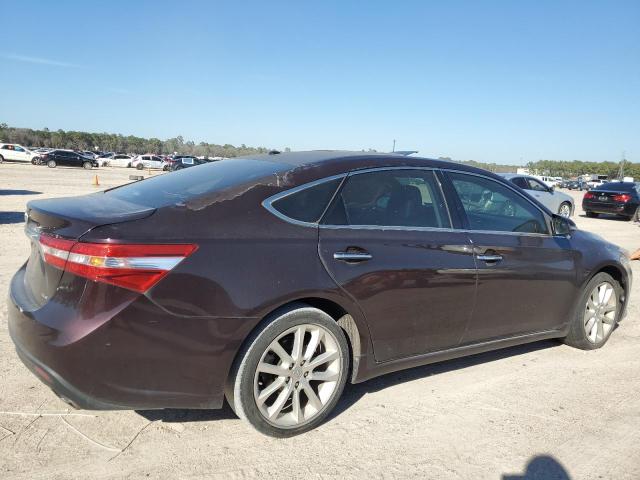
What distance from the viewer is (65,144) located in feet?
339

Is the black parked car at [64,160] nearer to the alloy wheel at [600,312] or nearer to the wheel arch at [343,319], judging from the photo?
the alloy wheel at [600,312]

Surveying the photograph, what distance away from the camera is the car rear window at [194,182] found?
2.99 metres

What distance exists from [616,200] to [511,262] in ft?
56.9

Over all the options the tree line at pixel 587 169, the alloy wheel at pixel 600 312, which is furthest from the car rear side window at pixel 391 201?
the tree line at pixel 587 169

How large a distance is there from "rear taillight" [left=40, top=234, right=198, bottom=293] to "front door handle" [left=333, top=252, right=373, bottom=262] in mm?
892

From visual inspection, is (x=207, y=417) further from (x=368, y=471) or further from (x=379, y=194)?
(x=379, y=194)

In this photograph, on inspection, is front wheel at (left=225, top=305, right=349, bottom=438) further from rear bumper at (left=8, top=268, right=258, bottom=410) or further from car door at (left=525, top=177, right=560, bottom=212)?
car door at (left=525, top=177, right=560, bottom=212)

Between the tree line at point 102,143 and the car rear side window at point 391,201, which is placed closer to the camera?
the car rear side window at point 391,201

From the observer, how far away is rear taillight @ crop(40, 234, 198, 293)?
2.42 metres

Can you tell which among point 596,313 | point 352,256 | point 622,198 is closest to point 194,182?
point 352,256

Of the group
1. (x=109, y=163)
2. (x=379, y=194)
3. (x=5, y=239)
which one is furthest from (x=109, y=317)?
(x=109, y=163)

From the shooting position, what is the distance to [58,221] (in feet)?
8.61

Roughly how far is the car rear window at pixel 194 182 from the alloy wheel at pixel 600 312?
3.11 metres

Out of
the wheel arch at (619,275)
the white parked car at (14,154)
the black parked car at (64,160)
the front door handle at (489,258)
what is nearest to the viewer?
the front door handle at (489,258)
